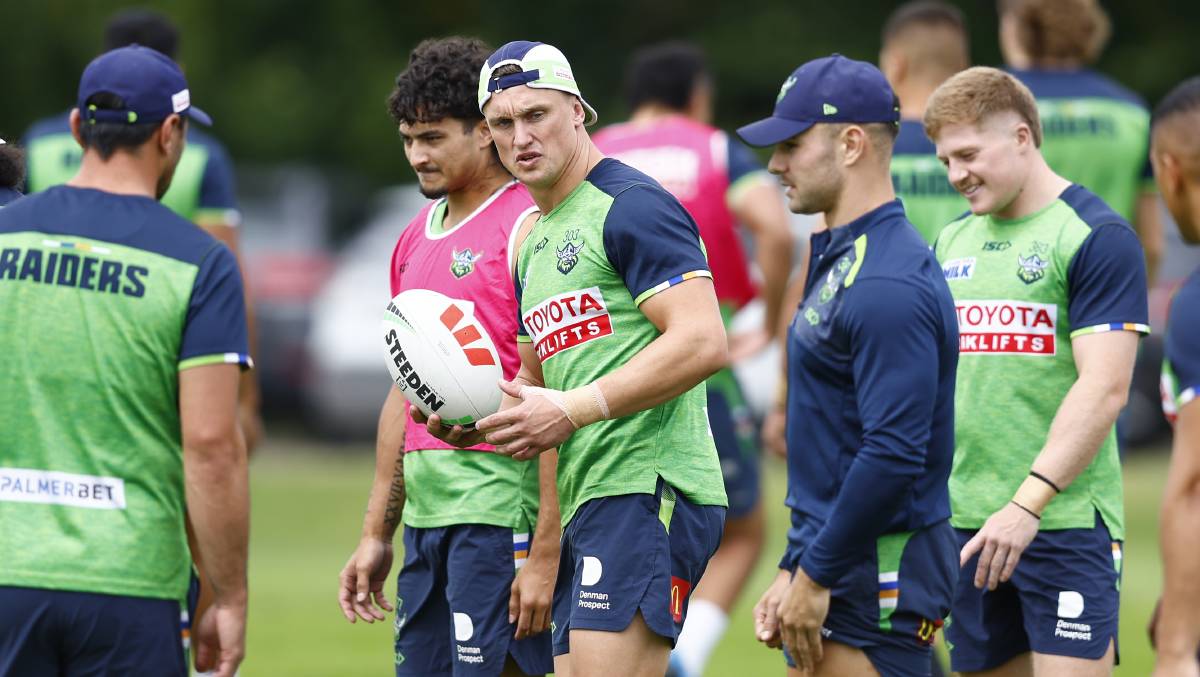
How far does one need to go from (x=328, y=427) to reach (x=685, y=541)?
15083 mm

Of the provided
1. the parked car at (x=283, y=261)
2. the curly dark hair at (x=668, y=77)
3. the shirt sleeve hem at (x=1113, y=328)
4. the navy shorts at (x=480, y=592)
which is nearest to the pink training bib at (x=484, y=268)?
the navy shorts at (x=480, y=592)

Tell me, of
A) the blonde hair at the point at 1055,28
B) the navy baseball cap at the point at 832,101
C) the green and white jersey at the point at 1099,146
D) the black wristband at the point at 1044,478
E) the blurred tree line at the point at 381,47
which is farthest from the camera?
the blurred tree line at the point at 381,47

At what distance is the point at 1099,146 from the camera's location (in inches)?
298

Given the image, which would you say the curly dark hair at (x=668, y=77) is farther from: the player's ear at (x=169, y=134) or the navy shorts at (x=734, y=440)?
the player's ear at (x=169, y=134)

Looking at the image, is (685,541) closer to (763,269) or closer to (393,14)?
(763,269)

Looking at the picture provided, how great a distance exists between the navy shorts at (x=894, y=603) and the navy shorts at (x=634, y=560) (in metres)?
0.45

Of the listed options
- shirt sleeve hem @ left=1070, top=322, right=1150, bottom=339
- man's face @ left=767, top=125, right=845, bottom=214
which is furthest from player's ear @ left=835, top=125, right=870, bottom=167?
shirt sleeve hem @ left=1070, top=322, right=1150, bottom=339

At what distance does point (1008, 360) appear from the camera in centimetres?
577

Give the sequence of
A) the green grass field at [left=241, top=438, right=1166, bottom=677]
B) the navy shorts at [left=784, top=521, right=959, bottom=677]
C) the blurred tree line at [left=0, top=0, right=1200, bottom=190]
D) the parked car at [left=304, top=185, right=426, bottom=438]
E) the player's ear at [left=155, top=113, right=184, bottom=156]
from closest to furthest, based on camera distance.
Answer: the navy shorts at [left=784, top=521, right=959, bottom=677] < the player's ear at [left=155, top=113, right=184, bottom=156] < the green grass field at [left=241, top=438, right=1166, bottom=677] < the parked car at [left=304, top=185, right=426, bottom=438] < the blurred tree line at [left=0, top=0, right=1200, bottom=190]

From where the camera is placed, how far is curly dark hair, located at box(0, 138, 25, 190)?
→ 5.63m

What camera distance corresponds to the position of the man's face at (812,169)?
5.23m

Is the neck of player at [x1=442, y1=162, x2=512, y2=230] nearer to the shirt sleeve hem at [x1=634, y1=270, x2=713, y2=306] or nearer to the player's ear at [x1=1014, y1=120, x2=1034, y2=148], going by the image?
the shirt sleeve hem at [x1=634, y1=270, x2=713, y2=306]

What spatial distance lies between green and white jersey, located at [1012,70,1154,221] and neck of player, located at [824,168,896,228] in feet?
8.36

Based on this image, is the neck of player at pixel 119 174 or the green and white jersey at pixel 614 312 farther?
the neck of player at pixel 119 174
